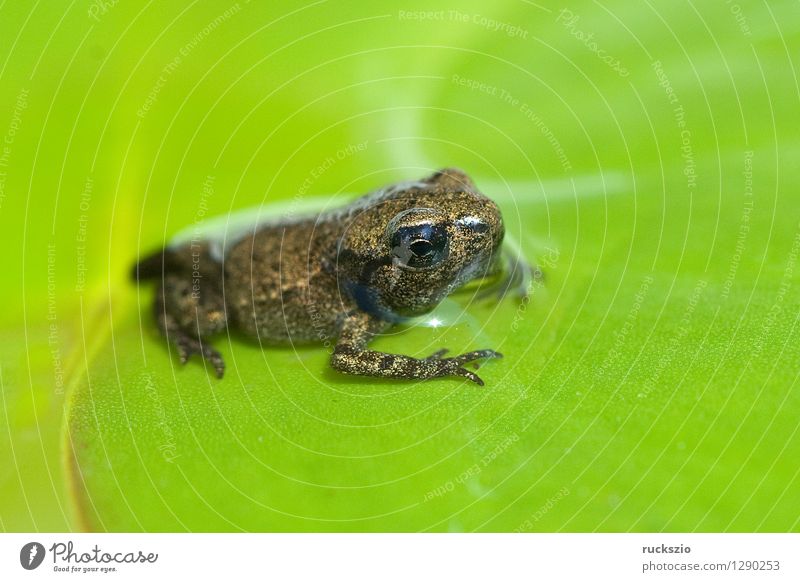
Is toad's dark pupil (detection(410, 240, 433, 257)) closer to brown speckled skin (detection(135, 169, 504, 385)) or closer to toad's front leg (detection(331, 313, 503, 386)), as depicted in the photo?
brown speckled skin (detection(135, 169, 504, 385))

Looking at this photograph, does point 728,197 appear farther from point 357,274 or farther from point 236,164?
point 236,164

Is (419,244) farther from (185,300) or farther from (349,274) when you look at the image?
(185,300)

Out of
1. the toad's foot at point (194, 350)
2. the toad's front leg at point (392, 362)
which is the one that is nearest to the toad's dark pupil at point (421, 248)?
the toad's front leg at point (392, 362)

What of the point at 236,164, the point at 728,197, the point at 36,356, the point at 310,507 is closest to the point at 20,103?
the point at 236,164

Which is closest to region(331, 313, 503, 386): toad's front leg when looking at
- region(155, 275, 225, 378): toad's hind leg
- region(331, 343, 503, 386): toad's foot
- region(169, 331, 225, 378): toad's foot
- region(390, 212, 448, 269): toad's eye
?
region(331, 343, 503, 386): toad's foot

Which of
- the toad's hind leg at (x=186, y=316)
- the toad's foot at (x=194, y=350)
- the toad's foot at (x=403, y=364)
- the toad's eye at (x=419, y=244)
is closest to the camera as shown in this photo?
the toad's foot at (x=403, y=364)

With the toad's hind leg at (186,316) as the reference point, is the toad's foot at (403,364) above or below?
below

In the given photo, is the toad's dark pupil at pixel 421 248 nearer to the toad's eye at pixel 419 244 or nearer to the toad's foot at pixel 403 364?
the toad's eye at pixel 419 244

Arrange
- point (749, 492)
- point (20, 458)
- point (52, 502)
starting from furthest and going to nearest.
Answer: point (20, 458) → point (52, 502) → point (749, 492)
